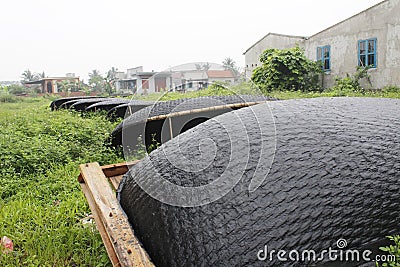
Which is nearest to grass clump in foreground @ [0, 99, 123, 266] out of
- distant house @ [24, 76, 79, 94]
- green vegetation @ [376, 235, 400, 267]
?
green vegetation @ [376, 235, 400, 267]

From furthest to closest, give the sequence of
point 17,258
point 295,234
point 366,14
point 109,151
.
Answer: point 366,14 < point 109,151 < point 17,258 < point 295,234

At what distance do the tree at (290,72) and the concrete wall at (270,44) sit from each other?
0.97 metres

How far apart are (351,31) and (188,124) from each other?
10.9 meters

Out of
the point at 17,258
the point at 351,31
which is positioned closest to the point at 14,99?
the point at 351,31

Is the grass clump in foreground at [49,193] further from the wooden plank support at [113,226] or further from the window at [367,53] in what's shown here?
the window at [367,53]

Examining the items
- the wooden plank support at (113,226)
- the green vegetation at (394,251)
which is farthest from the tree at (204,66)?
the green vegetation at (394,251)

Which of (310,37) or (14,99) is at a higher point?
(310,37)

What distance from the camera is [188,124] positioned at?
349 centimetres

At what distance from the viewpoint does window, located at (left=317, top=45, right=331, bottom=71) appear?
1338 cm

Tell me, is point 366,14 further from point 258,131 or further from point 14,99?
point 14,99

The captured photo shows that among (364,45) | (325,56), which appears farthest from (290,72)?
(364,45)

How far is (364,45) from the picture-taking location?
11.9 meters

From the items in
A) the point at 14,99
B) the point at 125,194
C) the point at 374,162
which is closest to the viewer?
the point at 374,162

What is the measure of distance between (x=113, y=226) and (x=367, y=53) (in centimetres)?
1258
